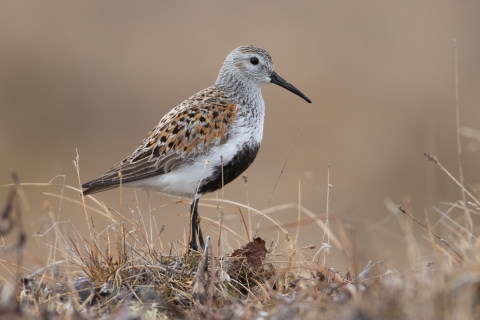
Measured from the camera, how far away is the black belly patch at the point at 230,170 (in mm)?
5367

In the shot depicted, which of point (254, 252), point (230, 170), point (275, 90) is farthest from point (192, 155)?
point (275, 90)

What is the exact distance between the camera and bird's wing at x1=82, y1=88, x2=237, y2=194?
5359 mm

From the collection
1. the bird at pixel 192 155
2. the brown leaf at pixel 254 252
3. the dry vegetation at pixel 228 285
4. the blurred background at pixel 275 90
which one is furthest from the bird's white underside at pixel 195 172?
the blurred background at pixel 275 90

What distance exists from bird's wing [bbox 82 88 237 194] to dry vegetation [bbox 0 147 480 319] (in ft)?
2.32

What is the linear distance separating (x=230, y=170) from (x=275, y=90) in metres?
9.34

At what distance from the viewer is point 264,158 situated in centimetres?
1288

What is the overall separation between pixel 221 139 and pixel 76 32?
427 inches

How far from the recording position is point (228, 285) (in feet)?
13.8

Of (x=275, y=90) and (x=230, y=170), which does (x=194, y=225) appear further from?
(x=275, y=90)

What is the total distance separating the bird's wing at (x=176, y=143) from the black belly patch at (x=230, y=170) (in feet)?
0.57

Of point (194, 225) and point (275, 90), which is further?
point (275, 90)

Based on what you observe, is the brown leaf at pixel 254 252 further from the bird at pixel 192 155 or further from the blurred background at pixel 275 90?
the blurred background at pixel 275 90

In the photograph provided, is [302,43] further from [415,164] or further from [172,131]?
[172,131]

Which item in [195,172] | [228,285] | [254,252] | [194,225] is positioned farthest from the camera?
[194,225]
